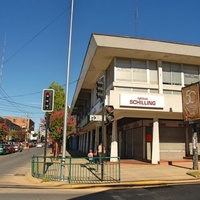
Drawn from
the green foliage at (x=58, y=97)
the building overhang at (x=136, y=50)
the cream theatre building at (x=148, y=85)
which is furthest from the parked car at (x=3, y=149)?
the building overhang at (x=136, y=50)

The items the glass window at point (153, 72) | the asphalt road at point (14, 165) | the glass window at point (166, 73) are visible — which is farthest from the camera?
the glass window at point (166, 73)

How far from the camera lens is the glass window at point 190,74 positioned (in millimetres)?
22797

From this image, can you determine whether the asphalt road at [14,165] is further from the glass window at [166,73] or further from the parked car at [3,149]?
the glass window at [166,73]

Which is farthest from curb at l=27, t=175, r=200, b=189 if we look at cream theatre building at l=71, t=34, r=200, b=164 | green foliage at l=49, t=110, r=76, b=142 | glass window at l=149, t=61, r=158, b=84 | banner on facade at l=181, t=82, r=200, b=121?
green foliage at l=49, t=110, r=76, b=142

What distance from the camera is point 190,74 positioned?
75.7ft

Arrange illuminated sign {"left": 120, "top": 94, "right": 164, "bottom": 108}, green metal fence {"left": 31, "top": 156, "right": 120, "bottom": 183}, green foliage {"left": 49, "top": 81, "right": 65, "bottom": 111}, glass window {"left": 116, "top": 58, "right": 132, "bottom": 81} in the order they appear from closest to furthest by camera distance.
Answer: green metal fence {"left": 31, "top": 156, "right": 120, "bottom": 183}, illuminated sign {"left": 120, "top": 94, "right": 164, "bottom": 108}, glass window {"left": 116, "top": 58, "right": 132, "bottom": 81}, green foliage {"left": 49, "top": 81, "right": 65, "bottom": 111}

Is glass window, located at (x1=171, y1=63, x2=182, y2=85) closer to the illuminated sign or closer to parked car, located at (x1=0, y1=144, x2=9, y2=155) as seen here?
the illuminated sign

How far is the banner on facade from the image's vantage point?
1658cm

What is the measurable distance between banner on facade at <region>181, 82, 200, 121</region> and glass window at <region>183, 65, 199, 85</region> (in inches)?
212

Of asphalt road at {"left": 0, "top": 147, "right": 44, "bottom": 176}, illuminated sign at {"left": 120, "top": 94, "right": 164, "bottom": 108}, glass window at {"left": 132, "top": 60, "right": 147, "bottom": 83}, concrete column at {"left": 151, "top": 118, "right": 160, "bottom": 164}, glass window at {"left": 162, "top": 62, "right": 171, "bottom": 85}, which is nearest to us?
asphalt road at {"left": 0, "top": 147, "right": 44, "bottom": 176}

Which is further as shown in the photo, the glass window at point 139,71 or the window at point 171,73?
the window at point 171,73

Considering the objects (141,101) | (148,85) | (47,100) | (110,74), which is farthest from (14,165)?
(148,85)

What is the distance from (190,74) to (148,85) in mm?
4400

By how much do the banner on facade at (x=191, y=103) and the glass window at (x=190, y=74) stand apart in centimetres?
538
